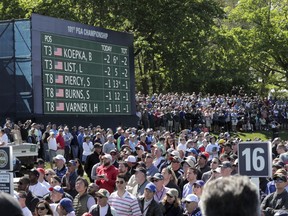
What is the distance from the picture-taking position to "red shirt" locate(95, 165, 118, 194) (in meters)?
14.4

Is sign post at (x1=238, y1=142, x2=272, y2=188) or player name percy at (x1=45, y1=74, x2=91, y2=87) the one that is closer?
sign post at (x1=238, y1=142, x2=272, y2=188)

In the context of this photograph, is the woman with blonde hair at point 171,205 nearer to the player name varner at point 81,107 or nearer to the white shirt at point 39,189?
the white shirt at point 39,189

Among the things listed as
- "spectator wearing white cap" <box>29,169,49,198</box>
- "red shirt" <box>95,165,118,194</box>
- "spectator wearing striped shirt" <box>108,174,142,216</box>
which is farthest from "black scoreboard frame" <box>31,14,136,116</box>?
"spectator wearing striped shirt" <box>108,174,142,216</box>

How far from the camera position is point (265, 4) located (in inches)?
2547

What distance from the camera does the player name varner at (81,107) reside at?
29047 millimetres

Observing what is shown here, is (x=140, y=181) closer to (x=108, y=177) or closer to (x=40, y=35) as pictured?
(x=108, y=177)

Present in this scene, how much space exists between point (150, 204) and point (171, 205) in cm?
37

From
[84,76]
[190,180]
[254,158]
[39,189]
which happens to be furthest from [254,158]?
[84,76]

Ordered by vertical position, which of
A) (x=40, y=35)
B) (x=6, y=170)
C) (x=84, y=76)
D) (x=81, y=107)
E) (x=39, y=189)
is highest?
(x=40, y=35)

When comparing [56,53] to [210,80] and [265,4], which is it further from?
[265,4]

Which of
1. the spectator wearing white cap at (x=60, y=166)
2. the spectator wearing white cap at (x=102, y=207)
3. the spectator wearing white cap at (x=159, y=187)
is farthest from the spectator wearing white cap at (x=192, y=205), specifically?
the spectator wearing white cap at (x=60, y=166)

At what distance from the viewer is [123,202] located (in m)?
11.1

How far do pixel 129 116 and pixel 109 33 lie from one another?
12.8 feet

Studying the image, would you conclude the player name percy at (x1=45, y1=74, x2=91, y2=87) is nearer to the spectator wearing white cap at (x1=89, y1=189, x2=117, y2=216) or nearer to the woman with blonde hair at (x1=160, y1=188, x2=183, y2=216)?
the woman with blonde hair at (x1=160, y1=188, x2=183, y2=216)
